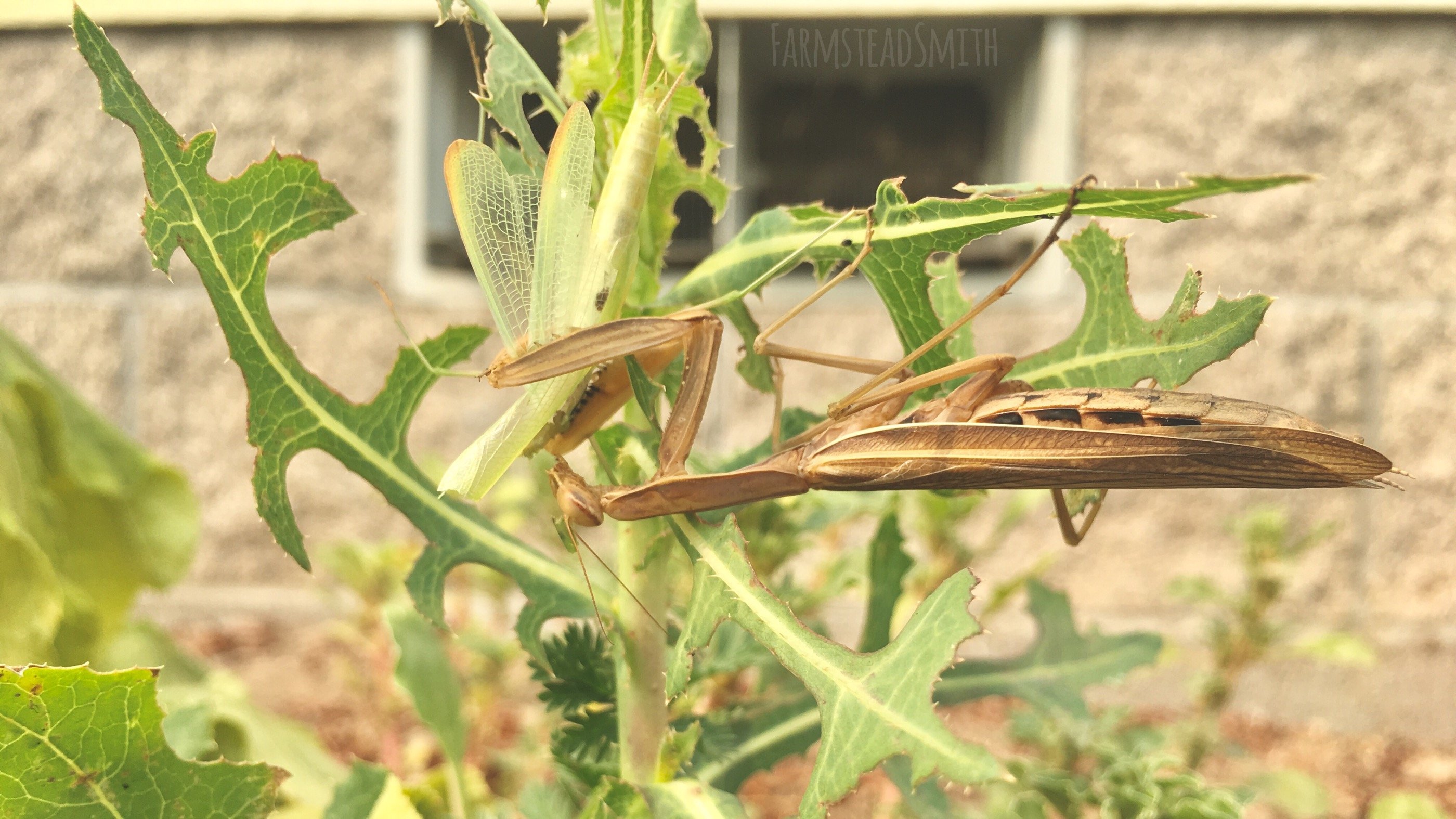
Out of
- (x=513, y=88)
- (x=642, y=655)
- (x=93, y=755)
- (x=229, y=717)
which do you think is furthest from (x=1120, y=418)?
(x=229, y=717)

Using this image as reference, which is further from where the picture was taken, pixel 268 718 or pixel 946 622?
pixel 268 718

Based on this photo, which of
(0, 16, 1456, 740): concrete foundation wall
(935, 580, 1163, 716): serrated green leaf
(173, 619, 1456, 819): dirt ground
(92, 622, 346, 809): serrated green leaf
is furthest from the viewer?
(0, 16, 1456, 740): concrete foundation wall

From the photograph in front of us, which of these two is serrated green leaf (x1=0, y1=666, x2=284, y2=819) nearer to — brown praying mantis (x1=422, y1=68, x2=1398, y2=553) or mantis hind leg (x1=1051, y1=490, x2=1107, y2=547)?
brown praying mantis (x1=422, y1=68, x2=1398, y2=553)

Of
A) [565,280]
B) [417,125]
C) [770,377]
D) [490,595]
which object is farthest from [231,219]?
[417,125]

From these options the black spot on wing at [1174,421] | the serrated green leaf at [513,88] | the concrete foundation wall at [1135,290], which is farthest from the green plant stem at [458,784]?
the concrete foundation wall at [1135,290]

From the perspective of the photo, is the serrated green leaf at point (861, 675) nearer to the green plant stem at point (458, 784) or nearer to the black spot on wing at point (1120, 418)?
the black spot on wing at point (1120, 418)

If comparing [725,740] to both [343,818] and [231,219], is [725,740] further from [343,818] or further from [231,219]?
[231,219]

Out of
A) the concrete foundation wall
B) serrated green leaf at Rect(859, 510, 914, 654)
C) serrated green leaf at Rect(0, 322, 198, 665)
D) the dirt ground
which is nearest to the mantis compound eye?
serrated green leaf at Rect(859, 510, 914, 654)
